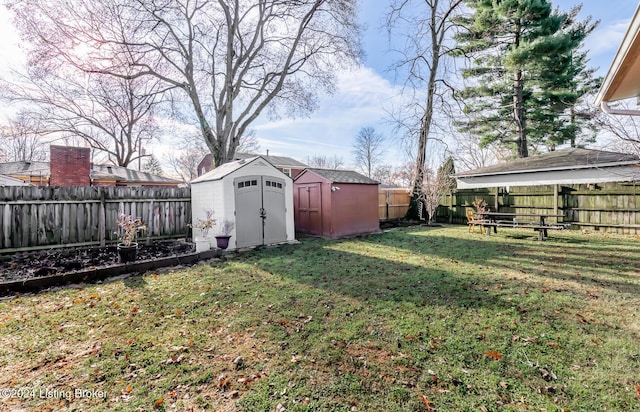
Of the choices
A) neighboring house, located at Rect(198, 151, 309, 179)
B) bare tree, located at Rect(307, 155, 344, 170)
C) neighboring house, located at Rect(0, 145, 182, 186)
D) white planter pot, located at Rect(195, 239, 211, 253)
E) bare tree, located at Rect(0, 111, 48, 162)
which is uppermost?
bare tree, located at Rect(307, 155, 344, 170)

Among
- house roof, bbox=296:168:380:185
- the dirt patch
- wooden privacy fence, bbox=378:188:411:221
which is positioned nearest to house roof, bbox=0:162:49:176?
the dirt patch

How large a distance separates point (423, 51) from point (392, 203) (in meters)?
8.57

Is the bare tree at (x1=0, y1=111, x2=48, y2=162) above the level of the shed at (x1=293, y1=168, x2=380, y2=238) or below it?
above

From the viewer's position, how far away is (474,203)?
12516 millimetres

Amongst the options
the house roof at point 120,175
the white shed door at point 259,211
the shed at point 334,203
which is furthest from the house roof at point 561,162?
the house roof at point 120,175

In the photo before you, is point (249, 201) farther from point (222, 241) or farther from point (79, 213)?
point (79, 213)

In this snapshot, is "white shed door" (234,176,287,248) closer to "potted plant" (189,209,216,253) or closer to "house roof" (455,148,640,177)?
"potted plant" (189,209,216,253)

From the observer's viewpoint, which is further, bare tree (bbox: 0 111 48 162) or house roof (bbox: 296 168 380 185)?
bare tree (bbox: 0 111 48 162)

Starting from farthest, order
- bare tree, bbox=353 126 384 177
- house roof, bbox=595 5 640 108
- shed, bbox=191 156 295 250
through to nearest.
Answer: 1. bare tree, bbox=353 126 384 177
2. shed, bbox=191 156 295 250
3. house roof, bbox=595 5 640 108

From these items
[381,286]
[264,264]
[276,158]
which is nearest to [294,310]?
[381,286]

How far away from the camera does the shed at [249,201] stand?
7.77 m

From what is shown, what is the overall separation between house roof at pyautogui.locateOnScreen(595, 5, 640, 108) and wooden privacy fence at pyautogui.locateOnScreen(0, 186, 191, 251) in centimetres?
1009

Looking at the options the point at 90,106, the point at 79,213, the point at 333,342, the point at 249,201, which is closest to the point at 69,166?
the point at 90,106

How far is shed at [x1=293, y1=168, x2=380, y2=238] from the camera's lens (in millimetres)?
10172
